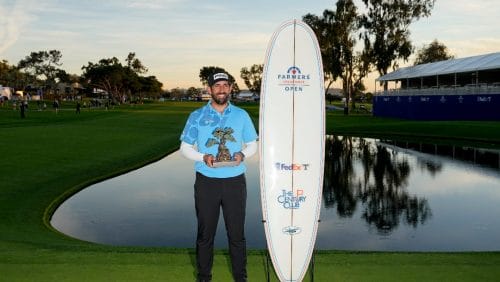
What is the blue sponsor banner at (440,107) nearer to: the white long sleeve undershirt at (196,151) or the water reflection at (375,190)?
the water reflection at (375,190)

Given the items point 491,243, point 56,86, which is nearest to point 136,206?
point 491,243

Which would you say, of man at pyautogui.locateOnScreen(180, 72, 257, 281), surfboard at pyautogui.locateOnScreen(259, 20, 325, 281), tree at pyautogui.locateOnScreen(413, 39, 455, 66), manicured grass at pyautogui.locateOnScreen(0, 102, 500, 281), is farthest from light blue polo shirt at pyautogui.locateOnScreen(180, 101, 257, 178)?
tree at pyautogui.locateOnScreen(413, 39, 455, 66)

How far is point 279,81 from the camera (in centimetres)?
571

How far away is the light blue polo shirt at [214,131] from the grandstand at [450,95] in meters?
47.6

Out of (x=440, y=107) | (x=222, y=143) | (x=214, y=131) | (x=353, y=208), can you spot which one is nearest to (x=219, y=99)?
(x=214, y=131)

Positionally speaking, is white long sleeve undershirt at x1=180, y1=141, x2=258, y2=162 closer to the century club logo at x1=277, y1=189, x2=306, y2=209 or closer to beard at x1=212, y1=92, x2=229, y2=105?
beard at x1=212, y1=92, x2=229, y2=105

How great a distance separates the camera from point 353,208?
14.0 m

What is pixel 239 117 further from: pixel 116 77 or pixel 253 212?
pixel 116 77

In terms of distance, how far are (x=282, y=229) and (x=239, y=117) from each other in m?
1.47

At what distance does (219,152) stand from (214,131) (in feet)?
0.76

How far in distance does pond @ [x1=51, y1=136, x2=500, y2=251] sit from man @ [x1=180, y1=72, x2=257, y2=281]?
207 inches

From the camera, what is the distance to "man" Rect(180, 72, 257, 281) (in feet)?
16.7

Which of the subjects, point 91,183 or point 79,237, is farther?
point 91,183

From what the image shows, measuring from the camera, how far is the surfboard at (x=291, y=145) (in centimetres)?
566
